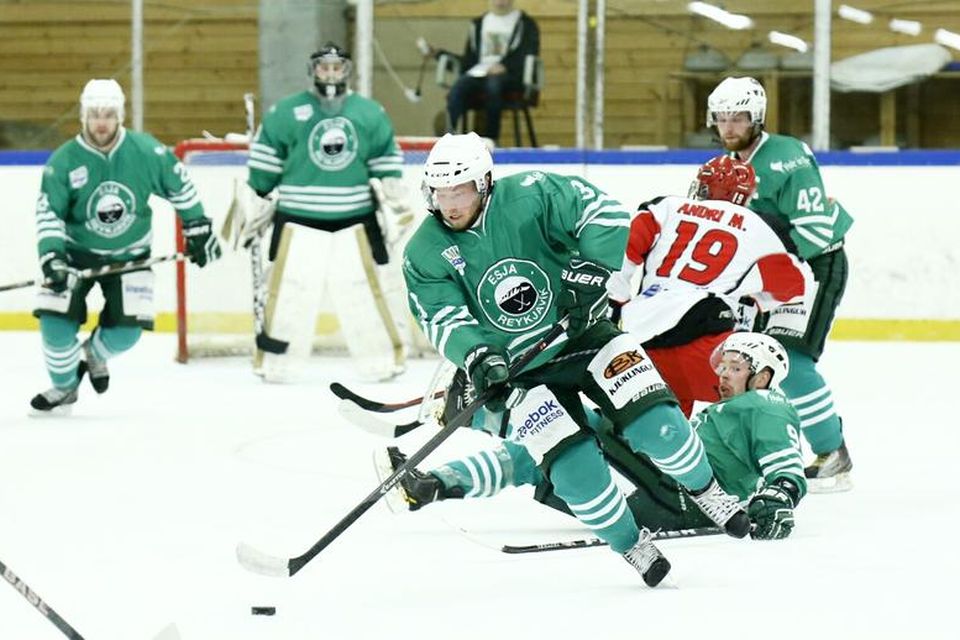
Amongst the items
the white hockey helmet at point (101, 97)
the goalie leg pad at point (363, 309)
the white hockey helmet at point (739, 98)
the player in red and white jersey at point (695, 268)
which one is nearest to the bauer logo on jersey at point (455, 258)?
the player in red and white jersey at point (695, 268)

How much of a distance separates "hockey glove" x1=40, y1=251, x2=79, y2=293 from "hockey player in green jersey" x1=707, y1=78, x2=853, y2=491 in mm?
2154

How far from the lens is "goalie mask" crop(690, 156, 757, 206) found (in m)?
4.10

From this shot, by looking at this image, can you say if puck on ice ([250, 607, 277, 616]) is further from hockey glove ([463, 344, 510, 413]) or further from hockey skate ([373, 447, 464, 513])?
hockey glove ([463, 344, 510, 413])

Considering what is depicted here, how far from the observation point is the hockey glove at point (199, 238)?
593cm

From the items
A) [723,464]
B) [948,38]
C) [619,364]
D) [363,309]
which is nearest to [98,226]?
[363,309]

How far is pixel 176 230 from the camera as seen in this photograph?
7.22m

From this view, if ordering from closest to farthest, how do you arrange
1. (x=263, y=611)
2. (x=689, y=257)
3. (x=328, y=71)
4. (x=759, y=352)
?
1. (x=263, y=611)
2. (x=759, y=352)
3. (x=689, y=257)
4. (x=328, y=71)

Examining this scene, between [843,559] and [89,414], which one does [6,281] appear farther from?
[843,559]

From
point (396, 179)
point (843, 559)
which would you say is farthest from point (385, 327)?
point (843, 559)

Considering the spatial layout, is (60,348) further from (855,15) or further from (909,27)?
(909,27)

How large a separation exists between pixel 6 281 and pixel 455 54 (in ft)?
7.11

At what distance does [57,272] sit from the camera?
552 cm

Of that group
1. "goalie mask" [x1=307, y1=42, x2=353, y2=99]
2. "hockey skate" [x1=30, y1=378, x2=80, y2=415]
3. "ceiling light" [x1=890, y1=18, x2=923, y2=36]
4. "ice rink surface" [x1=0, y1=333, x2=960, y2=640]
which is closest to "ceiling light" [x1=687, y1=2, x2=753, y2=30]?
"ceiling light" [x1=890, y1=18, x2=923, y2=36]

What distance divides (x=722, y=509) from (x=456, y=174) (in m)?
0.83
